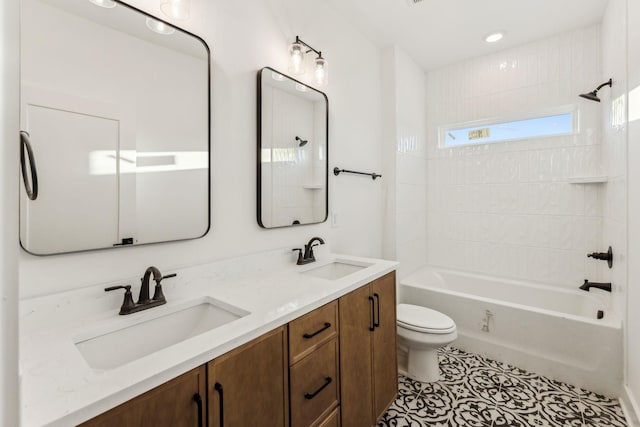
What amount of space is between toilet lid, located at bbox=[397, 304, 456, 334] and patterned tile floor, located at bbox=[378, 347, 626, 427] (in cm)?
41

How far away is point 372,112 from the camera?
8.56 ft

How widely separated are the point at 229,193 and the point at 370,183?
4.67 feet

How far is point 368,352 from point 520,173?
2.33 m

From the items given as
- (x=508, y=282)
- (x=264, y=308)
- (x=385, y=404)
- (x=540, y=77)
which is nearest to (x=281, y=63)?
(x=264, y=308)

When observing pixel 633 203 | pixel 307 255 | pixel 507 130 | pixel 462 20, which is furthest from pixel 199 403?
pixel 507 130

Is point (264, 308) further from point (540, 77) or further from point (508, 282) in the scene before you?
point (540, 77)

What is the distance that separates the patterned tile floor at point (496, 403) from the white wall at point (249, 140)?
1.08m

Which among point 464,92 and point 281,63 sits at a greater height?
point 464,92

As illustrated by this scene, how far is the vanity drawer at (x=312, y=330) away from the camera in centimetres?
109

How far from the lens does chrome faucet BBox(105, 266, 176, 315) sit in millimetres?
1047

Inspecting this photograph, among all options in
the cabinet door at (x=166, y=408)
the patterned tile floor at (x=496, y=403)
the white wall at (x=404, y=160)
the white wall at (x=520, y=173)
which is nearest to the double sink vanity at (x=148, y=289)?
the cabinet door at (x=166, y=408)

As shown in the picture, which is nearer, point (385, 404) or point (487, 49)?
point (385, 404)

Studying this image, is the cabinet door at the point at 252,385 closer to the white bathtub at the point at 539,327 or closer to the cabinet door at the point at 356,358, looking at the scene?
the cabinet door at the point at 356,358

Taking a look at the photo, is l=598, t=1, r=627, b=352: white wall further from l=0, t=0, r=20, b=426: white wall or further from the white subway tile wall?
l=0, t=0, r=20, b=426: white wall
